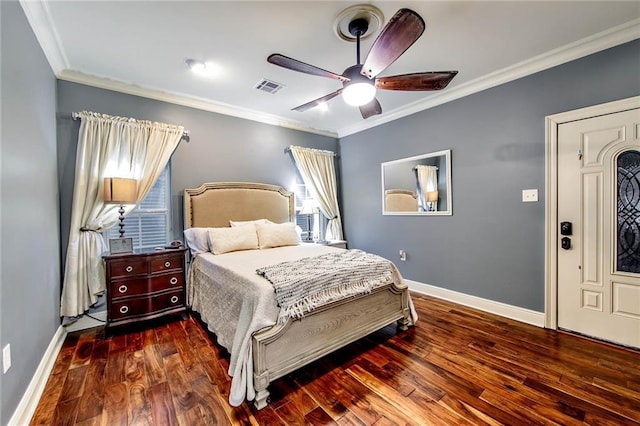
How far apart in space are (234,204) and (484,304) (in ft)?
11.3

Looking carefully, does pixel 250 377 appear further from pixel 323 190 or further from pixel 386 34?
pixel 323 190

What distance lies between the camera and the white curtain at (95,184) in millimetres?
2686

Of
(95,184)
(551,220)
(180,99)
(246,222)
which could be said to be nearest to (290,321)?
(246,222)

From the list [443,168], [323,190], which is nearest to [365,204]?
[323,190]

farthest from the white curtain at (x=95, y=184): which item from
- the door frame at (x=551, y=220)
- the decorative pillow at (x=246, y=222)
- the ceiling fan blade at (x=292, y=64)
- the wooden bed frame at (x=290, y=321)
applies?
the door frame at (x=551, y=220)

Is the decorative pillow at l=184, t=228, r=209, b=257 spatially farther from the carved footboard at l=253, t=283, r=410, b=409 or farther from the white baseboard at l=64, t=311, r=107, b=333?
the carved footboard at l=253, t=283, r=410, b=409

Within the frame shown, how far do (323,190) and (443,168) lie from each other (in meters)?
1.97

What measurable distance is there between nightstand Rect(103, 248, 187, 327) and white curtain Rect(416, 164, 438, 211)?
3171 millimetres

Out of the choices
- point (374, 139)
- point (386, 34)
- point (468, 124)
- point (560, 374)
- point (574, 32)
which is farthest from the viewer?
point (374, 139)

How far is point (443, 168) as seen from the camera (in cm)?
353

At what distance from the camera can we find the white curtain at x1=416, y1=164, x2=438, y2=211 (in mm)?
3629

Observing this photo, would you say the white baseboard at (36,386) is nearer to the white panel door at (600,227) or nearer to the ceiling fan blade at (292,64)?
the ceiling fan blade at (292,64)

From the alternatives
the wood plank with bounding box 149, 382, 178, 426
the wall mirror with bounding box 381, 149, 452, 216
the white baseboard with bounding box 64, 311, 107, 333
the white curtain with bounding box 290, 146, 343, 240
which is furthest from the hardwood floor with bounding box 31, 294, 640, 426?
the white curtain with bounding box 290, 146, 343, 240

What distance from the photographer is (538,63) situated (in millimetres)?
2695
